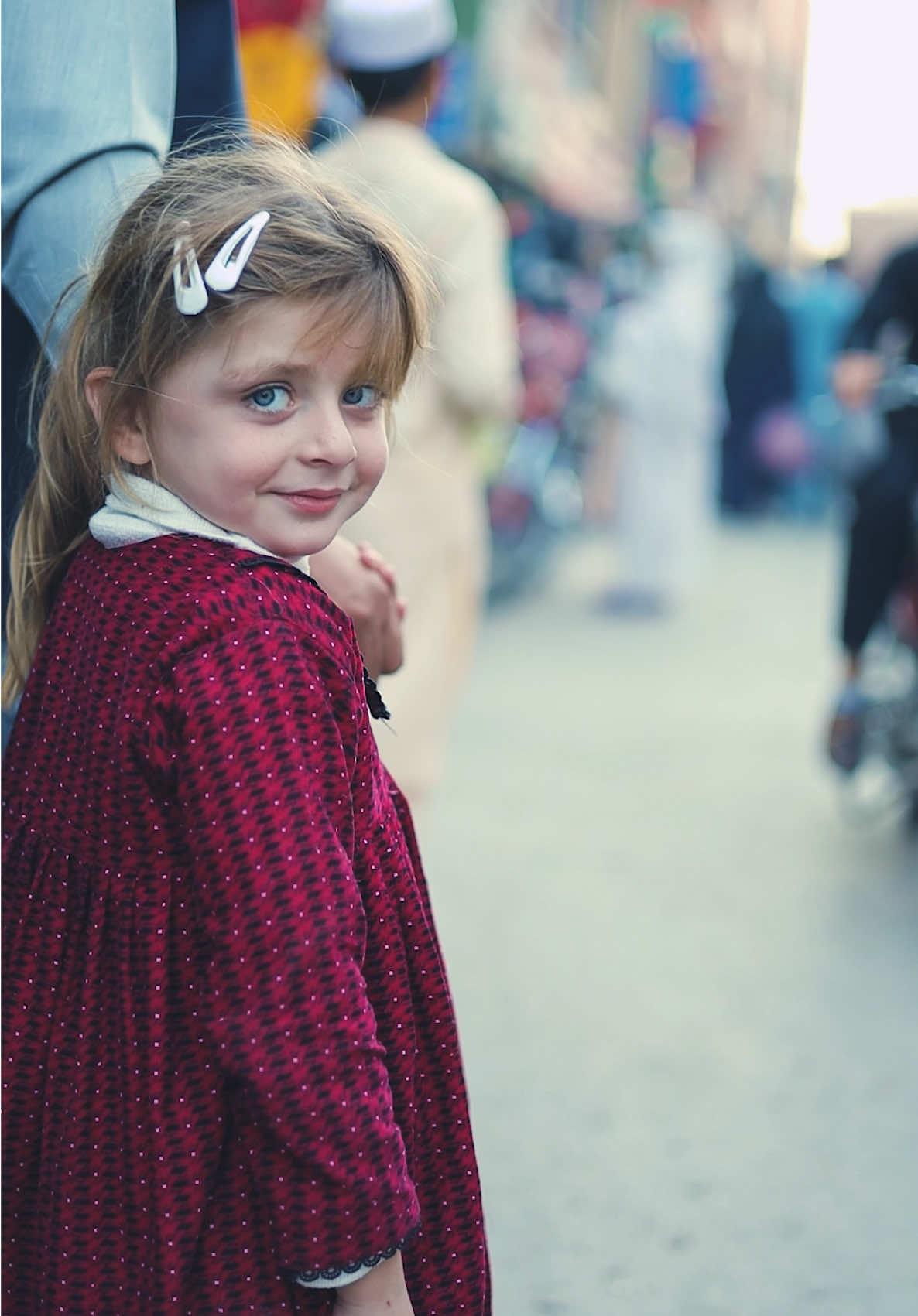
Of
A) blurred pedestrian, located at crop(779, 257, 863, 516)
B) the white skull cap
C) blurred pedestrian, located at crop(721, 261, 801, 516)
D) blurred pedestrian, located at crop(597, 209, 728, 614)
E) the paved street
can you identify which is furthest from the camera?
blurred pedestrian, located at crop(779, 257, 863, 516)

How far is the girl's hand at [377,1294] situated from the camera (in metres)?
1.19

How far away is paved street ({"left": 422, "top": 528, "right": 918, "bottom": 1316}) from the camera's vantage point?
2.59 metres

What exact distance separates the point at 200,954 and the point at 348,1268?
232 millimetres

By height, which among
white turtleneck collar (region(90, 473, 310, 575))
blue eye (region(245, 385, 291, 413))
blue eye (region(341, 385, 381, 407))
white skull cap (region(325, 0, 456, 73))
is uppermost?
white skull cap (region(325, 0, 456, 73))

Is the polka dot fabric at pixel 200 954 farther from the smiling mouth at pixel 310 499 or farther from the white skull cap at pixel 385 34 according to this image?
the white skull cap at pixel 385 34

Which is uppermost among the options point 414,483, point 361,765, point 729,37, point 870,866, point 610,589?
point 729,37

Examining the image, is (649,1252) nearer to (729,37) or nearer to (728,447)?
(728,447)

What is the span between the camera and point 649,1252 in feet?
8.48

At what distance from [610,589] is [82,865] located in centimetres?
865

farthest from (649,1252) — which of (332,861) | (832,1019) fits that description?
(332,861)

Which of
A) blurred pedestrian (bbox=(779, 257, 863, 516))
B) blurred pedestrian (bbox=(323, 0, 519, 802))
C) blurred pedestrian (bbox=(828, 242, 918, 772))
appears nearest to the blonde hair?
blurred pedestrian (bbox=(323, 0, 519, 802))

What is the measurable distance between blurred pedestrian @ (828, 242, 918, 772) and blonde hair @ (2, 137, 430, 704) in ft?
11.4

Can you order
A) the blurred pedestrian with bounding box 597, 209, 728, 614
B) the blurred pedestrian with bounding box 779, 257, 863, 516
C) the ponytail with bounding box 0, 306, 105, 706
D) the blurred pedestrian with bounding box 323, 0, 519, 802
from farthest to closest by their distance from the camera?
the blurred pedestrian with bounding box 779, 257, 863, 516 → the blurred pedestrian with bounding box 597, 209, 728, 614 → the blurred pedestrian with bounding box 323, 0, 519, 802 → the ponytail with bounding box 0, 306, 105, 706

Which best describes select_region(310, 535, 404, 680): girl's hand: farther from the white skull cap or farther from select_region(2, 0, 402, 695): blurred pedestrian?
the white skull cap
